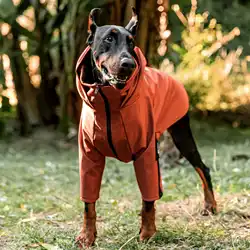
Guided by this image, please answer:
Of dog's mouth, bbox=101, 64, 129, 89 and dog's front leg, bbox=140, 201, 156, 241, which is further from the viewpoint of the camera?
dog's front leg, bbox=140, 201, 156, 241

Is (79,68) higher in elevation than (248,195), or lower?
higher

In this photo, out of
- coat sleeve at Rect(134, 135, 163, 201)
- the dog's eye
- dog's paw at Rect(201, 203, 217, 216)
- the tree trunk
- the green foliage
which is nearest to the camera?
the dog's eye

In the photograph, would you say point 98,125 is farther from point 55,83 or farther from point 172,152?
point 55,83

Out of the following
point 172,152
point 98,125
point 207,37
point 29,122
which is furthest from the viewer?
point 29,122

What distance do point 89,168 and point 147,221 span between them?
0.46m

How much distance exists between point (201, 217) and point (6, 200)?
1.68m

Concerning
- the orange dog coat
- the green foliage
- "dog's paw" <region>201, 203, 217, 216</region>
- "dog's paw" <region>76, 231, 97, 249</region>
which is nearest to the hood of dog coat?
the orange dog coat

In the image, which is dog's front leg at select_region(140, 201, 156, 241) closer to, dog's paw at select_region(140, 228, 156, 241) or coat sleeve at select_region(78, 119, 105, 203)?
dog's paw at select_region(140, 228, 156, 241)

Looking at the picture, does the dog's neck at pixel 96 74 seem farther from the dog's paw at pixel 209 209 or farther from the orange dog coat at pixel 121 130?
the dog's paw at pixel 209 209

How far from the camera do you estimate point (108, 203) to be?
4.62 m

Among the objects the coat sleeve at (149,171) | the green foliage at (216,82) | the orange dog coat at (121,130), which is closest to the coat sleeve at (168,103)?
the orange dog coat at (121,130)

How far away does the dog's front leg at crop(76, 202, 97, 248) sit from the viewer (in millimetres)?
3291

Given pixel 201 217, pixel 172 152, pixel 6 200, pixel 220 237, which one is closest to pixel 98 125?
pixel 220 237

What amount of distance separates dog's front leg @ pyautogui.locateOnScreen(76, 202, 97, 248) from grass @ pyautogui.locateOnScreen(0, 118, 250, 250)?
0.05 meters
